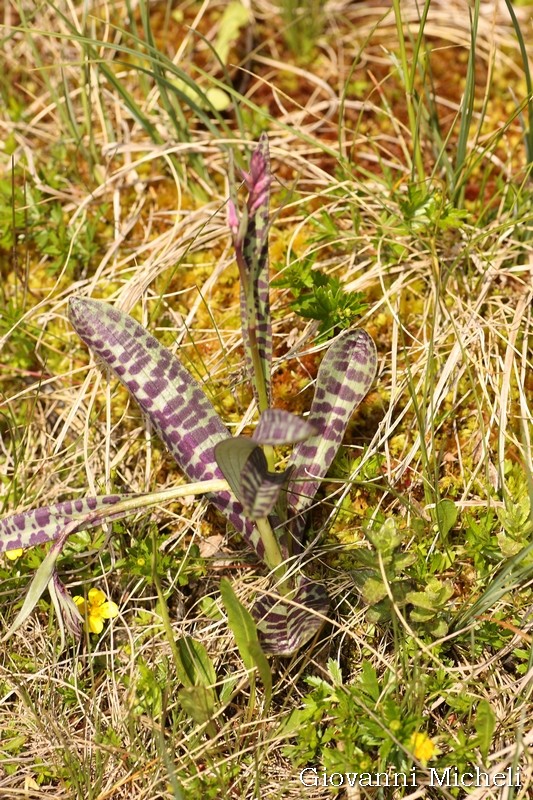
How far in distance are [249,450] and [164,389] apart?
604mm

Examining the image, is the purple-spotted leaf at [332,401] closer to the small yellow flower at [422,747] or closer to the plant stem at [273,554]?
the plant stem at [273,554]

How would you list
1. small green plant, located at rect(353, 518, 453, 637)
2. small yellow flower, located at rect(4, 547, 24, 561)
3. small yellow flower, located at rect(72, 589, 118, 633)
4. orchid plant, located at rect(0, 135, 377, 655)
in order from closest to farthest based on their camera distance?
1. orchid plant, located at rect(0, 135, 377, 655)
2. small green plant, located at rect(353, 518, 453, 637)
3. small yellow flower, located at rect(72, 589, 118, 633)
4. small yellow flower, located at rect(4, 547, 24, 561)

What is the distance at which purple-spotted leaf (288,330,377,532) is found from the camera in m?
2.31

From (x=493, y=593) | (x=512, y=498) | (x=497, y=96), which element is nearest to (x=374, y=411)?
(x=512, y=498)

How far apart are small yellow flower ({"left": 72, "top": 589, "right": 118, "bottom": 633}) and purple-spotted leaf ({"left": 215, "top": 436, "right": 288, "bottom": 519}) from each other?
→ 766mm

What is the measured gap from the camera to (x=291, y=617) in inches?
86.9

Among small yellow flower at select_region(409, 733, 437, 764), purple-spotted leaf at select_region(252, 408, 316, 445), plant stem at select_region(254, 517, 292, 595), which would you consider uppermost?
purple-spotted leaf at select_region(252, 408, 316, 445)

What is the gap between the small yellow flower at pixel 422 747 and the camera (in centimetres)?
198

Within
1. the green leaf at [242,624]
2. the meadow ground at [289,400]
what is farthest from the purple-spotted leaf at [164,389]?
the green leaf at [242,624]

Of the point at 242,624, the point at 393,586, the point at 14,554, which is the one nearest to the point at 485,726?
the point at 393,586

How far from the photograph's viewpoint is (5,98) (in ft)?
11.7

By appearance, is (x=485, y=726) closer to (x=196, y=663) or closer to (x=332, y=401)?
(x=196, y=663)

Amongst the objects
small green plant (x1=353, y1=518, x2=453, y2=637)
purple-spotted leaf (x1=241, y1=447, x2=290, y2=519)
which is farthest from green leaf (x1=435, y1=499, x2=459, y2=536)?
purple-spotted leaf (x1=241, y1=447, x2=290, y2=519)

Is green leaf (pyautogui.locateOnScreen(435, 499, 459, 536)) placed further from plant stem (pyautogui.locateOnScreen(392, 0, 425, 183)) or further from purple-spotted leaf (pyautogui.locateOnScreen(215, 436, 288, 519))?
plant stem (pyautogui.locateOnScreen(392, 0, 425, 183))
